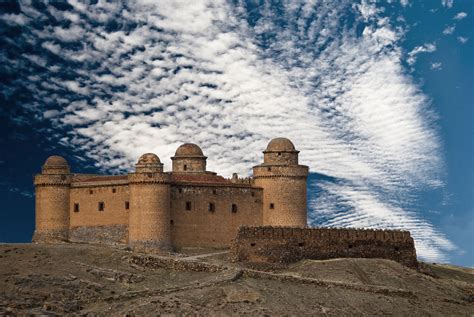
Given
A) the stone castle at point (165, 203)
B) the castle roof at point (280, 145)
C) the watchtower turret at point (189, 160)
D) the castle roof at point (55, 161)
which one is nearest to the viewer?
the stone castle at point (165, 203)

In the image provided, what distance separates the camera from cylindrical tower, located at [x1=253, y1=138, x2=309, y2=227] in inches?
2279

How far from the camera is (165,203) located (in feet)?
177

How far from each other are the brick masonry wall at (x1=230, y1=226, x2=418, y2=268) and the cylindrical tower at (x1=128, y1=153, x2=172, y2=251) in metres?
7.80

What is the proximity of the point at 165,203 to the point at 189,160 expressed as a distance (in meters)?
9.00

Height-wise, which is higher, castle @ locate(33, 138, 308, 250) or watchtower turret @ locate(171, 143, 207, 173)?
watchtower turret @ locate(171, 143, 207, 173)

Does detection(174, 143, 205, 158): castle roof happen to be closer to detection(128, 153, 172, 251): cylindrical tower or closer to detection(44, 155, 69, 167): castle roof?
detection(128, 153, 172, 251): cylindrical tower

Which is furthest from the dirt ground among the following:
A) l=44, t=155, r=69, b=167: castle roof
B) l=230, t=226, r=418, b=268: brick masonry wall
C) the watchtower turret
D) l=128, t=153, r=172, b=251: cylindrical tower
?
the watchtower turret

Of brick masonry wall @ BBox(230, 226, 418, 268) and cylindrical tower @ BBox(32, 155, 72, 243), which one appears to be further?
cylindrical tower @ BBox(32, 155, 72, 243)

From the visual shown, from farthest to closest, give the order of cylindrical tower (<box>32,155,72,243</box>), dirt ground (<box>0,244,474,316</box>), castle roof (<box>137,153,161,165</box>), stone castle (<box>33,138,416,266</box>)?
cylindrical tower (<box>32,155,72,243</box>) → castle roof (<box>137,153,161,165</box>) → stone castle (<box>33,138,416,266</box>) → dirt ground (<box>0,244,474,316</box>)

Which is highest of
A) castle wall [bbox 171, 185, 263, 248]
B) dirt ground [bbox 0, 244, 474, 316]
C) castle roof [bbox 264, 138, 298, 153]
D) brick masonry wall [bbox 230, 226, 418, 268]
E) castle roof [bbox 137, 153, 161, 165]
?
castle roof [bbox 264, 138, 298, 153]

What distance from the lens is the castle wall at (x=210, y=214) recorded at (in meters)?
55.6

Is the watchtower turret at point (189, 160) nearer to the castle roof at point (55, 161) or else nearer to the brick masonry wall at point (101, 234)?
the brick masonry wall at point (101, 234)

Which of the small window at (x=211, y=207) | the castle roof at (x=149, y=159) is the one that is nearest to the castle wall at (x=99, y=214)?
the castle roof at (x=149, y=159)

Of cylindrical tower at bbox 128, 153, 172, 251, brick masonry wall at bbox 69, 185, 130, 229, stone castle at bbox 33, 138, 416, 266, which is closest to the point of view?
cylindrical tower at bbox 128, 153, 172, 251
